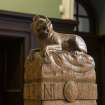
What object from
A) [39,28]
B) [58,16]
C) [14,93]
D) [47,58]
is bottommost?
[14,93]

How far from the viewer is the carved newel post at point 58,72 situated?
63.9 inches

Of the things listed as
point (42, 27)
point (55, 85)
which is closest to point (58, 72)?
point (55, 85)

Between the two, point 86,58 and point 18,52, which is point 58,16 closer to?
point 18,52

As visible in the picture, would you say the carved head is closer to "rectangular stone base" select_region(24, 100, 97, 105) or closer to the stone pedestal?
the stone pedestal

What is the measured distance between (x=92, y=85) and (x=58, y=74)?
213 millimetres

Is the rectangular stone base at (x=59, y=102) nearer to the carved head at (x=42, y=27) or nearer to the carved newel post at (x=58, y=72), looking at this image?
the carved newel post at (x=58, y=72)

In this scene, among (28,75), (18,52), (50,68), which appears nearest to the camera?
(50,68)

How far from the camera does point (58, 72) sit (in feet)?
5.41

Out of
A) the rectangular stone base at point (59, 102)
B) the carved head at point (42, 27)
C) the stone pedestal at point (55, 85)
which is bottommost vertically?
the rectangular stone base at point (59, 102)

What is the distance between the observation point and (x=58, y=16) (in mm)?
3404

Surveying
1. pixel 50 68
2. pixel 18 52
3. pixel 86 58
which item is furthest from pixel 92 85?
pixel 18 52

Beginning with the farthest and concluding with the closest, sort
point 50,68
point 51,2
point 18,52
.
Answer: point 51,2 < point 18,52 < point 50,68

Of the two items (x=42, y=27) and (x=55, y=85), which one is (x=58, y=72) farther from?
(x=42, y=27)

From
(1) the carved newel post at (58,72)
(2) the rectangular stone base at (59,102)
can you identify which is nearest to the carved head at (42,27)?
(1) the carved newel post at (58,72)
